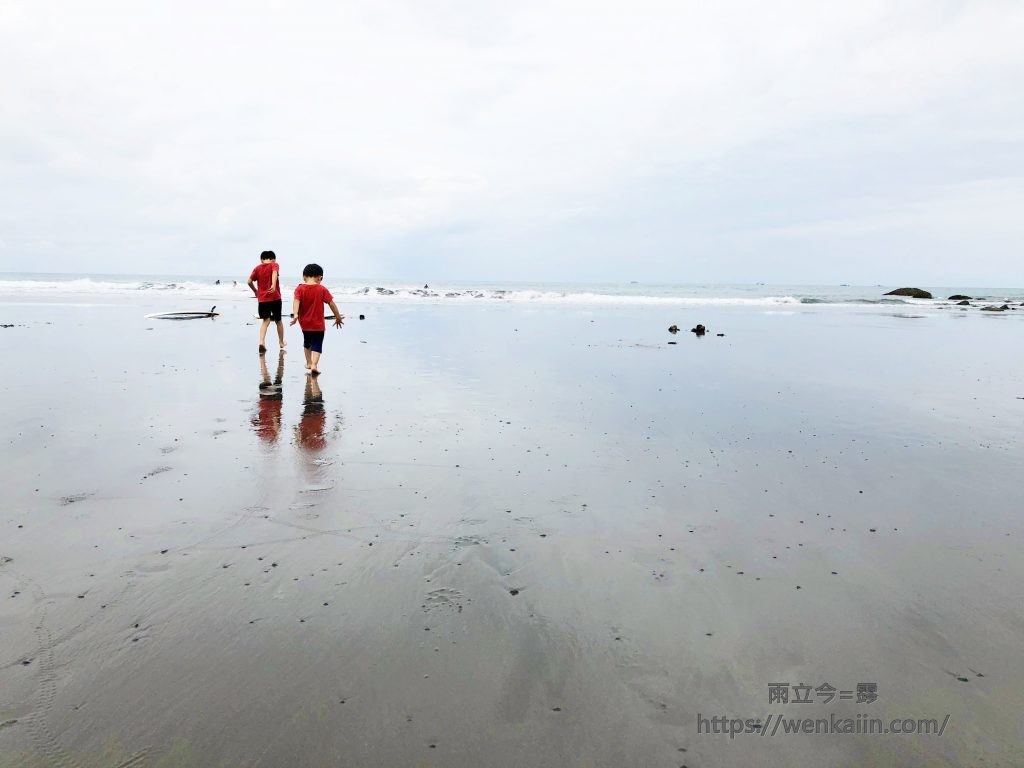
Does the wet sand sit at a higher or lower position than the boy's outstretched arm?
lower

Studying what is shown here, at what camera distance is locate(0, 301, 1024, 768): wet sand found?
109 inches

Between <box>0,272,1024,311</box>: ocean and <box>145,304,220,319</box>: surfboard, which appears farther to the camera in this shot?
<box>0,272,1024,311</box>: ocean

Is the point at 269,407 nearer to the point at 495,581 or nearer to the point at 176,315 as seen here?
the point at 495,581

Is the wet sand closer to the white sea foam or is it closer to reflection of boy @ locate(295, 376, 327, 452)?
reflection of boy @ locate(295, 376, 327, 452)

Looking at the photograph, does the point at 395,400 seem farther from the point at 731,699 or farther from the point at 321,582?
the point at 731,699

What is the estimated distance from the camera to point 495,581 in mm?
4074

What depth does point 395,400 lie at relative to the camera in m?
10.2

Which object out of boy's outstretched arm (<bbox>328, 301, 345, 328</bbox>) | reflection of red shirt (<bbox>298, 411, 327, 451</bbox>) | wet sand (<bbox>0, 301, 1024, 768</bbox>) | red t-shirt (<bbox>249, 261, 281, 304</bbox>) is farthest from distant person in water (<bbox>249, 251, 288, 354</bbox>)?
reflection of red shirt (<bbox>298, 411, 327, 451</bbox>)

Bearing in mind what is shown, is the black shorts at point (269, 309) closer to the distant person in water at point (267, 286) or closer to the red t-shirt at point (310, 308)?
the distant person in water at point (267, 286)

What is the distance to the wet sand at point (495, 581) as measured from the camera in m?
A: 2.76

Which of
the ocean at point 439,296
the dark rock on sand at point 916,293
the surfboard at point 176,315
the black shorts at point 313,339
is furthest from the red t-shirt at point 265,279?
the dark rock on sand at point 916,293

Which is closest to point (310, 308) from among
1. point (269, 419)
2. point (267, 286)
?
point (267, 286)

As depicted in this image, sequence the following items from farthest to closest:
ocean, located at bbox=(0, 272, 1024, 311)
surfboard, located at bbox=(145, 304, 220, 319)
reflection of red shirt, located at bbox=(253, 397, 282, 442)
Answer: ocean, located at bbox=(0, 272, 1024, 311) < surfboard, located at bbox=(145, 304, 220, 319) < reflection of red shirt, located at bbox=(253, 397, 282, 442)

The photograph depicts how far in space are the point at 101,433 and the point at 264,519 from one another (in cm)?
414
